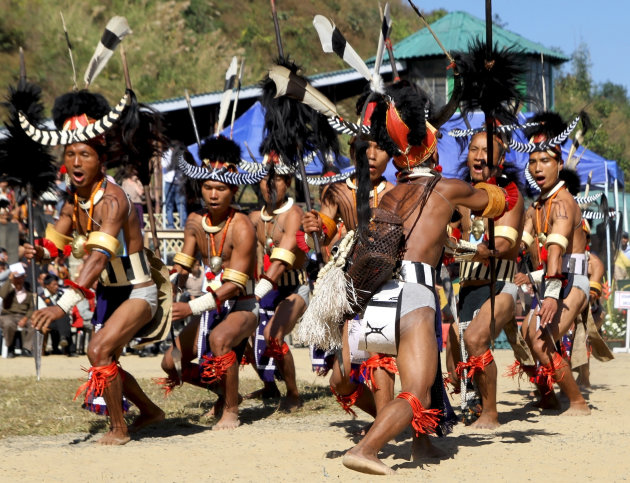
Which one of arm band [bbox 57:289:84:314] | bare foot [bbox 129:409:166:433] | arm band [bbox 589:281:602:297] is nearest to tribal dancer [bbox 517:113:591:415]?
arm band [bbox 589:281:602:297]

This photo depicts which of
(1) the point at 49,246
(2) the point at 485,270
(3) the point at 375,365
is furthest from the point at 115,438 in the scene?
(2) the point at 485,270

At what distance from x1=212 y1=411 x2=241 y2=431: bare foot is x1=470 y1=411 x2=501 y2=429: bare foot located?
1641mm

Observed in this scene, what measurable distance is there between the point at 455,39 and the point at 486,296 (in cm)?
1924

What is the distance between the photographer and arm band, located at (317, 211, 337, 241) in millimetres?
6562

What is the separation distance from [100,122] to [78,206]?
1.89ft

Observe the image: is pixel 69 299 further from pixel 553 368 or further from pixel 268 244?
pixel 553 368

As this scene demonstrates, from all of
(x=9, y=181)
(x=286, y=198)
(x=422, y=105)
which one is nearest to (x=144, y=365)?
(x=286, y=198)

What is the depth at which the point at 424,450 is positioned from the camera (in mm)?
5391

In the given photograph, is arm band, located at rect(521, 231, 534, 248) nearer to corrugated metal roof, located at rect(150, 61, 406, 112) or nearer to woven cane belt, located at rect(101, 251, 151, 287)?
woven cane belt, located at rect(101, 251, 151, 287)

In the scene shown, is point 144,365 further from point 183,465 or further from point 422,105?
point 422,105

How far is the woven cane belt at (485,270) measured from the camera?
6947 millimetres

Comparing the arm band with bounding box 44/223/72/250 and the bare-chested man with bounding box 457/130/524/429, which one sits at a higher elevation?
the arm band with bounding box 44/223/72/250

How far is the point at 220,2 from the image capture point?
48.0m

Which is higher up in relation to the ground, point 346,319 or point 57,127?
point 57,127
